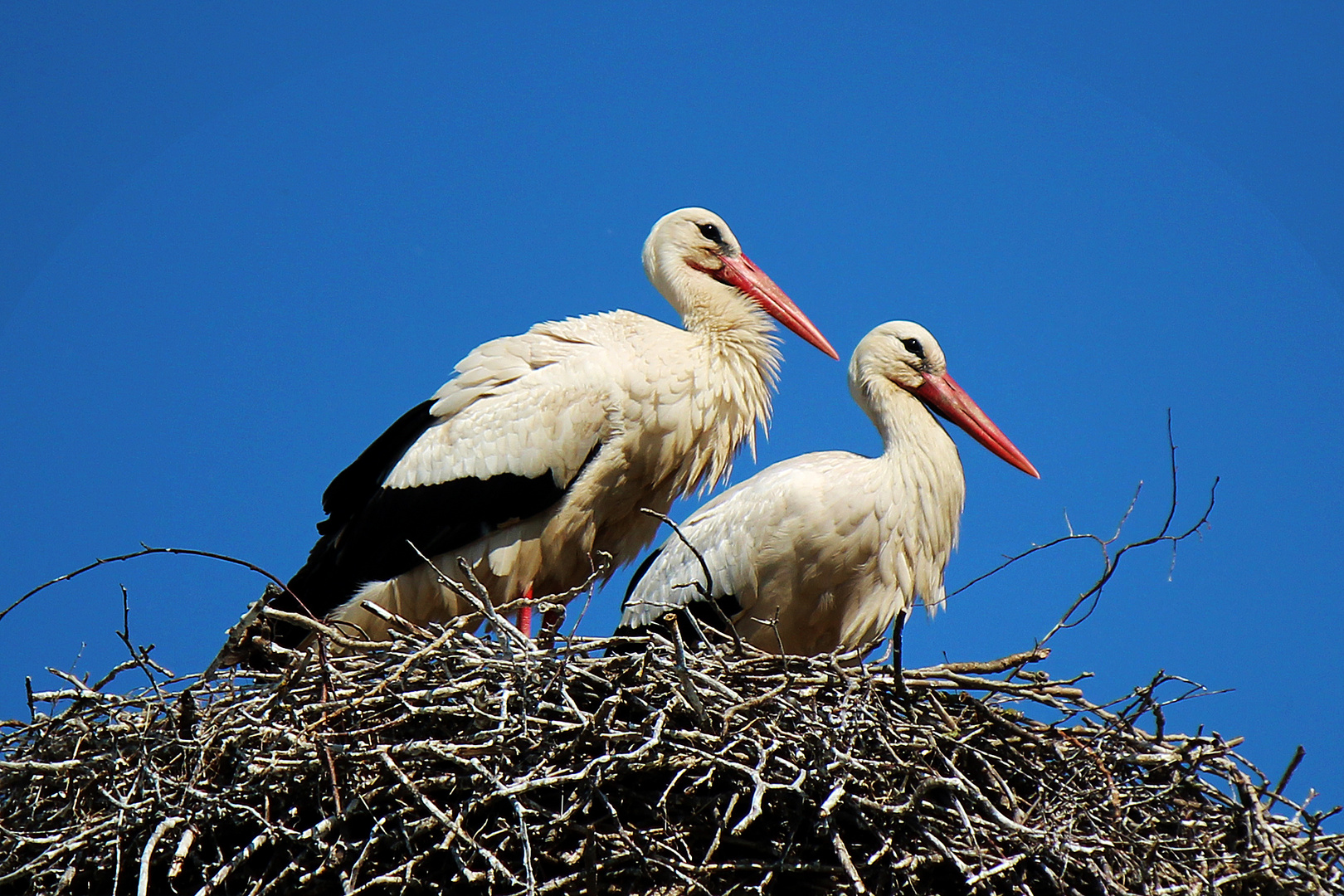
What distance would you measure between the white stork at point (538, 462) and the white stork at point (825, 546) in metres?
0.22

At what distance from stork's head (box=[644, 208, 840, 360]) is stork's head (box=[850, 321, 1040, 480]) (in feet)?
0.75

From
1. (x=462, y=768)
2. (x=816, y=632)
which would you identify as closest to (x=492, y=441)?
(x=816, y=632)

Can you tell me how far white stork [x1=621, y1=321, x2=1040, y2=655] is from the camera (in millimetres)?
3861

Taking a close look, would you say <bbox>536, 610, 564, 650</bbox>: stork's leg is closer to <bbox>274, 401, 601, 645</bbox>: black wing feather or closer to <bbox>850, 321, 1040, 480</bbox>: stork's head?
<bbox>274, 401, 601, 645</bbox>: black wing feather

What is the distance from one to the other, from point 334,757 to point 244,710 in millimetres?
273

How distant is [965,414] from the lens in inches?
176

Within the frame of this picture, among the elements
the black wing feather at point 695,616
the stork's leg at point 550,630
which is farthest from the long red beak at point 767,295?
the stork's leg at point 550,630

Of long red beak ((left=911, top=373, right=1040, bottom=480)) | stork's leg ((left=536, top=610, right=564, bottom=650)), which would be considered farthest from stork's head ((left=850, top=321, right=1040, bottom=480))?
stork's leg ((left=536, top=610, right=564, bottom=650))

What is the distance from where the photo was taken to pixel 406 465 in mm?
4215

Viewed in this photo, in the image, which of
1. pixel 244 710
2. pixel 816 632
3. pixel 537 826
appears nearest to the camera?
pixel 537 826

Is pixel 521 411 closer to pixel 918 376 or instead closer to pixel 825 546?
pixel 825 546

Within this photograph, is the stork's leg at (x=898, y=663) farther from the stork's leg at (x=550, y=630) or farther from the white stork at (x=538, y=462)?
the white stork at (x=538, y=462)

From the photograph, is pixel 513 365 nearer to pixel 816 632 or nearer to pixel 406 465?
pixel 406 465

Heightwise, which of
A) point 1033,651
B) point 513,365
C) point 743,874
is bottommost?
point 743,874
